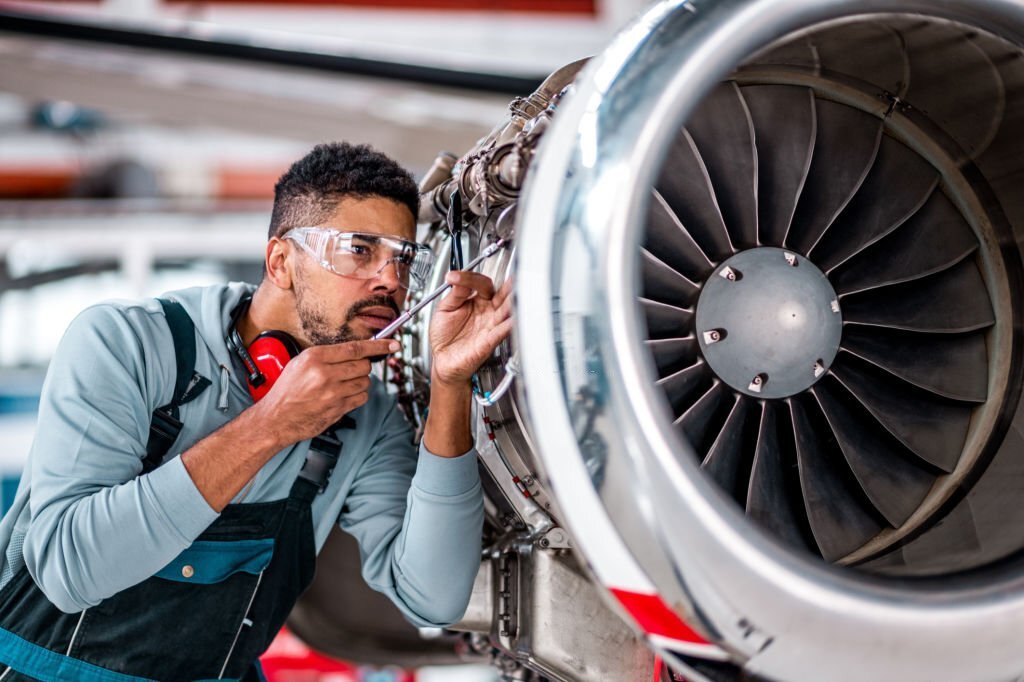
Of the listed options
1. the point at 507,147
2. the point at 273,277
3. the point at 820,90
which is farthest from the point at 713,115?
the point at 273,277

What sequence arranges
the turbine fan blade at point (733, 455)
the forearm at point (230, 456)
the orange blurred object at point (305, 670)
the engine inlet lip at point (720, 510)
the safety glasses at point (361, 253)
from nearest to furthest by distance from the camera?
the engine inlet lip at point (720, 510) → the turbine fan blade at point (733, 455) → the forearm at point (230, 456) → the safety glasses at point (361, 253) → the orange blurred object at point (305, 670)

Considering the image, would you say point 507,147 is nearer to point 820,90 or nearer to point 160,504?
point 820,90

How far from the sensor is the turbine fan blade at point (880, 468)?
1415 millimetres

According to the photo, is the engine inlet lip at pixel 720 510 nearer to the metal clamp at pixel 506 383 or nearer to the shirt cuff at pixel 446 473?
the metal clamp at pixel 506 383

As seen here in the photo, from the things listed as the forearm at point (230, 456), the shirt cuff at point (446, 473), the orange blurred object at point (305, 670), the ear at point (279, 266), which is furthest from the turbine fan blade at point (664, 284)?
the orange blurred object at point (305, 670)

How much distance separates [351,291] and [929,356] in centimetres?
106

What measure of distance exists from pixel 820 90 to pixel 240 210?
557 centimetres

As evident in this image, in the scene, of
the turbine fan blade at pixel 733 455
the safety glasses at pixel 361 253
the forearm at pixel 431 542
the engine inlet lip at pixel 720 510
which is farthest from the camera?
the safety glasses at pixel 361 253

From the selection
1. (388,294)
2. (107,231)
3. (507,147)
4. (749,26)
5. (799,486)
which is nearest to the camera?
(749,26)

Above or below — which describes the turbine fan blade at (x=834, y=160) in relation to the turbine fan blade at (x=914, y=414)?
above

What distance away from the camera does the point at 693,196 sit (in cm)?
141

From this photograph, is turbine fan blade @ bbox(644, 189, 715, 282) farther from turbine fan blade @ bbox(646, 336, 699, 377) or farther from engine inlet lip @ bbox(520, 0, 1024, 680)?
engine inlet lip @ bbox(520, 0, 1024, 680)

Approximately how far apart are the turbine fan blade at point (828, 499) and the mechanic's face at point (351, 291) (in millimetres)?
808

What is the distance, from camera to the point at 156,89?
4.23 m
